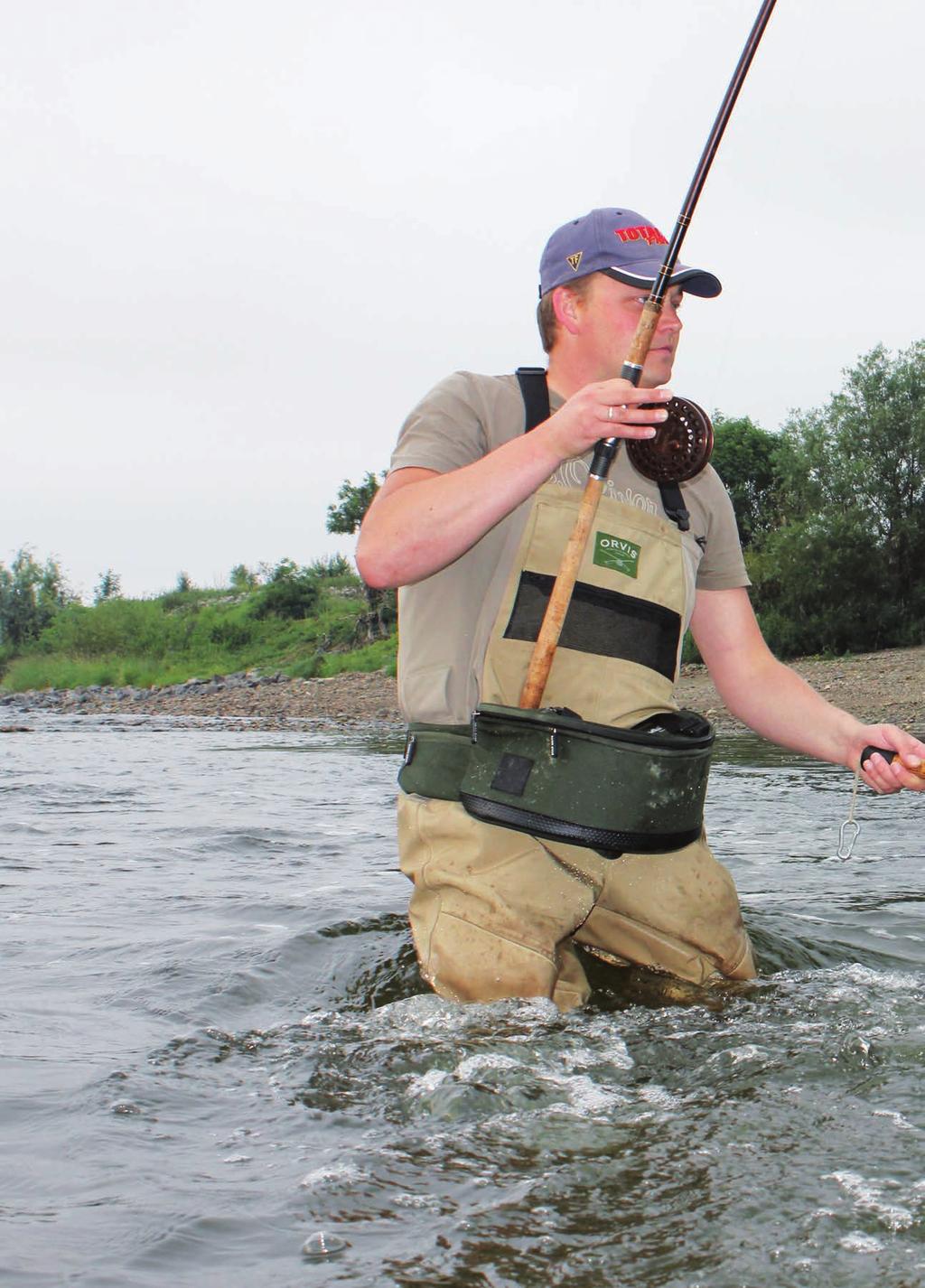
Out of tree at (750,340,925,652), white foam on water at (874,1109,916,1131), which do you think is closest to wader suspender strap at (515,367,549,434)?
white foam on water at (874,1109,916,1131)

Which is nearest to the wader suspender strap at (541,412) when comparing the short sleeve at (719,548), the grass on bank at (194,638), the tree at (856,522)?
the short sleeve at (719,548)

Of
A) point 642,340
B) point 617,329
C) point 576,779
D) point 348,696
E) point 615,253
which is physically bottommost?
point 348,696

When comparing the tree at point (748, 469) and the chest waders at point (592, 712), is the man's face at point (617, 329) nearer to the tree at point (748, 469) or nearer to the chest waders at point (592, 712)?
the chest waders at point (592, 712)

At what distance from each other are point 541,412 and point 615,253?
459mm

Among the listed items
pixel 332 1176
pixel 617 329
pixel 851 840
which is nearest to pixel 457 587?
pixel 617 329

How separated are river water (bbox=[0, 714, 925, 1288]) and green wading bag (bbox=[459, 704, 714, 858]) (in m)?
0.47

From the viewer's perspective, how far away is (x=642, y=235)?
364 cm

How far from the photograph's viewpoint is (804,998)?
3.66 metres

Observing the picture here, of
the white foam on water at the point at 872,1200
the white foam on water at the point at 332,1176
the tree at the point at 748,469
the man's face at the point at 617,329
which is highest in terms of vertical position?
the tree at the point at 748,469

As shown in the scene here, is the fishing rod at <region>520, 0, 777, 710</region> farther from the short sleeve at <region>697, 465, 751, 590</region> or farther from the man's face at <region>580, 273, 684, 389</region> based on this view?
the short sleeve at <region>697, 465, 751, 590</region>

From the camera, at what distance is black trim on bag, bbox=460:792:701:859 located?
3219 mm

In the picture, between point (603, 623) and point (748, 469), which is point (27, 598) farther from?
point (603, 623)

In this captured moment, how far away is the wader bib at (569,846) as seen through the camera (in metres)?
3.33

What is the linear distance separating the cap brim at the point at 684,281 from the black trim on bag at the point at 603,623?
815 millimetres
